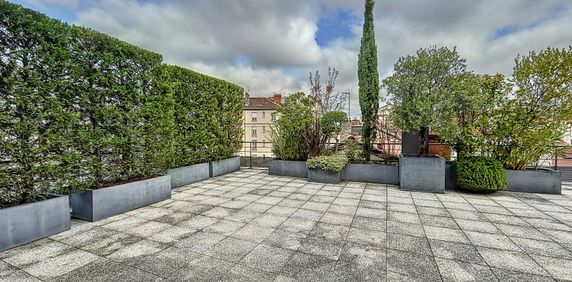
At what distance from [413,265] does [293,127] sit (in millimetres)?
4779

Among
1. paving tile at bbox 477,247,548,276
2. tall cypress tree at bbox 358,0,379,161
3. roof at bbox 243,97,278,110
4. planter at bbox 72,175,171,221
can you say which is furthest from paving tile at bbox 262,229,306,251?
roof at bbox 243,97,278,110

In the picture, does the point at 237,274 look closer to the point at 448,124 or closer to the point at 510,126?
the point at 448,124

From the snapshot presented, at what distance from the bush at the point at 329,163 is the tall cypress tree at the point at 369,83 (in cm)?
92

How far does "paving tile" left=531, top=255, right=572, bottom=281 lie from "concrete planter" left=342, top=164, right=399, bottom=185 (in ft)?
10.7

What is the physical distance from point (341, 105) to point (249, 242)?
5595 mm

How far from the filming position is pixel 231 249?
2.32 meters

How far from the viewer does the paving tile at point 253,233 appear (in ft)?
8.42

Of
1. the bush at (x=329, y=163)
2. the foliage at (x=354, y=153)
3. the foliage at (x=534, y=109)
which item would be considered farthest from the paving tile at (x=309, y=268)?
the foliage at (x=534, y=109)

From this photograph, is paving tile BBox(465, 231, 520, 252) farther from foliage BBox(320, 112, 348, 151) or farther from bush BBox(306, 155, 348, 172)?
foliage BBox(320, 112, 348, 151)

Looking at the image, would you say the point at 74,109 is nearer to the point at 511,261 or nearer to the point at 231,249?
the point at 231,249

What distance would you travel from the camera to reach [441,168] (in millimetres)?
4574

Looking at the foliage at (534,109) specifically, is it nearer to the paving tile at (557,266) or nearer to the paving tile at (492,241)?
the paving tile at (492,241)

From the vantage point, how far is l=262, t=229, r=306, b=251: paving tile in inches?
94.4

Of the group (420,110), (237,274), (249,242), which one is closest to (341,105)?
(420,110)
